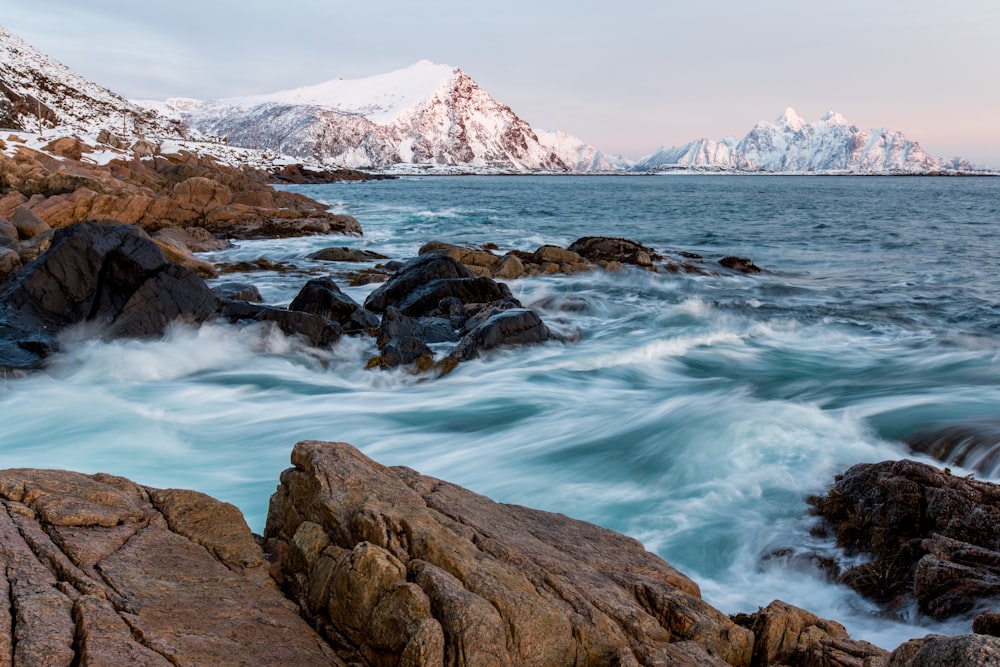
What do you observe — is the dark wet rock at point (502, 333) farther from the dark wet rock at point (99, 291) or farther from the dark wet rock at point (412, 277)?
the dark wet rock at point (99, 291)

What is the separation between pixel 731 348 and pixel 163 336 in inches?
Answer: 346

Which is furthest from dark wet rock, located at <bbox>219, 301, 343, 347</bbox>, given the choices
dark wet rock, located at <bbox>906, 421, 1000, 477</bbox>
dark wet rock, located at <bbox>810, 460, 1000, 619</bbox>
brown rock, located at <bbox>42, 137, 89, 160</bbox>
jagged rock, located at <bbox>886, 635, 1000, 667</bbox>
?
brown rock, located at <bbox>42, 137, 89, 160</bbox>

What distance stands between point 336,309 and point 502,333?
8.84 ft

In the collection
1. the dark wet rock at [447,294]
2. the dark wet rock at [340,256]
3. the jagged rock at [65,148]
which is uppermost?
the jagged rock at [65,148]

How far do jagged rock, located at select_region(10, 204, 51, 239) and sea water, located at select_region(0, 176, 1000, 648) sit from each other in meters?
4.92

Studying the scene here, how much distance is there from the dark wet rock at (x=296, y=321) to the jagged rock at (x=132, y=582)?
6.54m

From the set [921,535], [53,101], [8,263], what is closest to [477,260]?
[8,263]

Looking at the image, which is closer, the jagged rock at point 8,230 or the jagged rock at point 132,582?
the jagged rock at point 132,582

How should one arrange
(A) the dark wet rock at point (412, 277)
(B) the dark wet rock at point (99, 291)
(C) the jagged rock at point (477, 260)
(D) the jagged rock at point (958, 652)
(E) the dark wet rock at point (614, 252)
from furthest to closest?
(E) the dark wet rock at point (614, 252), (C) the jagged rock at point (477, 260), (A) the dark wet rock at point (412, 277), (B) the dark wet rock at point (99, 291), (D) the jagged rock at point (958, 652)

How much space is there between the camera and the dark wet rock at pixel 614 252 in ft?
61.7

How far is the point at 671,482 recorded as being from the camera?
6660 mm

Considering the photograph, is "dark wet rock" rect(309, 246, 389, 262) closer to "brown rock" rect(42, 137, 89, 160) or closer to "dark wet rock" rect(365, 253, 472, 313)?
"dark wet rock" rect(365, 253, 472, 313)

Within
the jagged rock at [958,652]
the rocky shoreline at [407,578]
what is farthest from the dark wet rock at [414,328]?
the jagged rock at [958,652]

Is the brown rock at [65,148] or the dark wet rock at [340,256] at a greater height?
the brown rock at [65,148]
